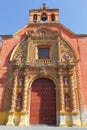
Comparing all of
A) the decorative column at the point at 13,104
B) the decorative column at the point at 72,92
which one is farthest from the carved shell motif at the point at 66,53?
the decorative column at the point at 13,104

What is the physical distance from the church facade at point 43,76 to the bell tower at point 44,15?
84 cm

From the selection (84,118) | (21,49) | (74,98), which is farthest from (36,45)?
(84,118)

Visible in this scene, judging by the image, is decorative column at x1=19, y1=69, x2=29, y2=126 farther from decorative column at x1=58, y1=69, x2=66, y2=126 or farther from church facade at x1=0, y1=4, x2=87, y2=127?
decorative column at x1=58, y1=69, x2=66, y2=126

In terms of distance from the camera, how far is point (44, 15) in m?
20.5

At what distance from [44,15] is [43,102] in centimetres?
976

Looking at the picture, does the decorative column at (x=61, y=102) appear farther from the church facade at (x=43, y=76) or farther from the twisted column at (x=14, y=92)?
the twisted column at (x=14, y=92)

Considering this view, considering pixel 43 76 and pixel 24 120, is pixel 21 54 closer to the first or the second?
pixel 43 76

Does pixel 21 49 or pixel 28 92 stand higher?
pixel 21 49

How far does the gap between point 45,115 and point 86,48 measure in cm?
691

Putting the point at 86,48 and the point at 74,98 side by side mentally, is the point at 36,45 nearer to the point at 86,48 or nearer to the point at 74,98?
the point at 86,48

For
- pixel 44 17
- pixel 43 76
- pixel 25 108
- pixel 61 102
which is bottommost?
pixel 25 108

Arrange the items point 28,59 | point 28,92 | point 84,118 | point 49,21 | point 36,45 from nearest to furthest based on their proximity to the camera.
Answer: point 84,118
point 28,92
point 28,59
point 36,45
point 49,21

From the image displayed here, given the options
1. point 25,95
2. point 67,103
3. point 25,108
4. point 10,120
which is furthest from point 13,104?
point 67,103

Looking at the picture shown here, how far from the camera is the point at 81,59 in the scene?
Result: 16.6 metres
